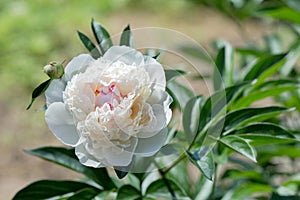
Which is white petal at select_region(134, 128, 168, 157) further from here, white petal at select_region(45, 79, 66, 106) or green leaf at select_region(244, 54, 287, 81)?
green leaf at select_region(244, 54, 287, 81)

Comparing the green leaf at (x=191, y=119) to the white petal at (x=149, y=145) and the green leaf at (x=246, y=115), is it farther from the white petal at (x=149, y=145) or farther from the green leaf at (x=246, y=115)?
the white petal at (x=149, y=145)

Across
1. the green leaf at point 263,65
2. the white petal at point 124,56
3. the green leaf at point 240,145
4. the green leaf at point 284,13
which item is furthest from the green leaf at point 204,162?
the green leaf at point 284,13

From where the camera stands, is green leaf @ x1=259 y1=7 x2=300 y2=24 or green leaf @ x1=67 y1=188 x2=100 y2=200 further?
green leaf @ x1=259 y1=7 x2=300 y2=24

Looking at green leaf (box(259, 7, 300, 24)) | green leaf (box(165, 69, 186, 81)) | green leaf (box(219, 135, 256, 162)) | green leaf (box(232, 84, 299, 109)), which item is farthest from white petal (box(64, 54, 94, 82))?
green leaf (box(259, 7, 300, 24))

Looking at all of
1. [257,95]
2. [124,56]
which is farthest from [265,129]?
[124,56]

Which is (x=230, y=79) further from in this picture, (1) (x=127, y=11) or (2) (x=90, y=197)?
(1) (x=127, y=11)
